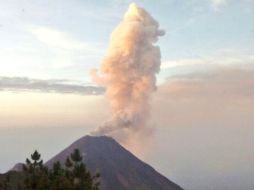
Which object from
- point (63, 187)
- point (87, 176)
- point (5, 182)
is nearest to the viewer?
point (63, 187)

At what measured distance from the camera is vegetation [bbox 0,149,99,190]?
46.6m

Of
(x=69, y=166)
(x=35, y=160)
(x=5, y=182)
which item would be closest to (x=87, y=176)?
(x=69, y=166)

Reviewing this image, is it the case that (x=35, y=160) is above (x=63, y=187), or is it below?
above

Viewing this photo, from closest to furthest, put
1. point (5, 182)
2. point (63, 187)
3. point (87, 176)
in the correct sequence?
point (63, 187), point (87, 176), point (5, 182)

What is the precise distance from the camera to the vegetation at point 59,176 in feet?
153

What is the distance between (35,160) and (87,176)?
7087mm

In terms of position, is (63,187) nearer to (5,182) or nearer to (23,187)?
(23,187)

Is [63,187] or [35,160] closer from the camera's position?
[63,187]

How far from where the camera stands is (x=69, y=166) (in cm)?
4947

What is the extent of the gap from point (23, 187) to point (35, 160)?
137 inches

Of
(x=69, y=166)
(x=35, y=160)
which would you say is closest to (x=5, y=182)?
(x=35, y=160)

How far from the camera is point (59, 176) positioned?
47.3 meters

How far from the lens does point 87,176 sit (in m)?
48.6

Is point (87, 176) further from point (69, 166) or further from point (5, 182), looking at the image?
point (5, 182)
